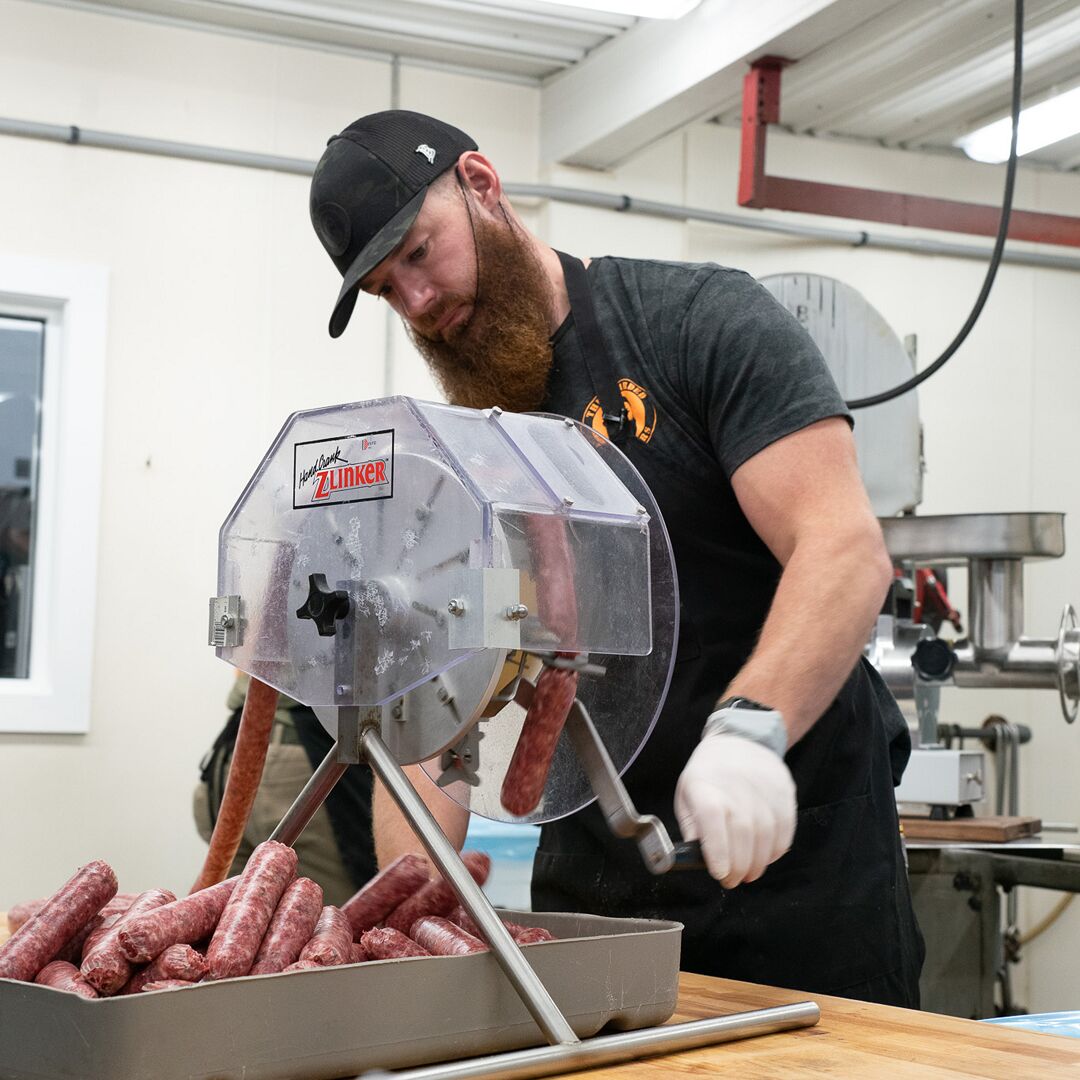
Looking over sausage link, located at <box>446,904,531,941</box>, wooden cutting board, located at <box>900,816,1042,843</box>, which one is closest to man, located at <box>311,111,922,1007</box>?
sausage link, located at <box>446,904,531,941</box>

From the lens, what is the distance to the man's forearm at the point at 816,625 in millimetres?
1305

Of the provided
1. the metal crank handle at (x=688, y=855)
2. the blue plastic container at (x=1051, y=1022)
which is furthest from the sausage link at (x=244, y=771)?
the blue plastic container at (x=1051, y=1022)

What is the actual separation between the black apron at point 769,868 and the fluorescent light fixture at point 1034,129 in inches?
109

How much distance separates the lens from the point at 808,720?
1333mm

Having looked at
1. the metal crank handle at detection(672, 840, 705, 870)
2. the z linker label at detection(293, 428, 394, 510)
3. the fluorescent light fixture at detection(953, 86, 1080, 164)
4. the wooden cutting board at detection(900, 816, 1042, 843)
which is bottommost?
the wooden cutting board at detection(900, 816, 1042, 843)

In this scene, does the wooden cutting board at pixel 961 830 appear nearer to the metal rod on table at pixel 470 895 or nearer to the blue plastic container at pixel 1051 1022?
the blue plastic container at pixel 1051 1022

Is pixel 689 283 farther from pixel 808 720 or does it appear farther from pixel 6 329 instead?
pixel 6 329

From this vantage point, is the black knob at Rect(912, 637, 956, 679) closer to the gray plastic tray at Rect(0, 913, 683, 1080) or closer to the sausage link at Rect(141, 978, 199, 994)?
the gray plastic tray at Rect(0, 913, 683, 1080)

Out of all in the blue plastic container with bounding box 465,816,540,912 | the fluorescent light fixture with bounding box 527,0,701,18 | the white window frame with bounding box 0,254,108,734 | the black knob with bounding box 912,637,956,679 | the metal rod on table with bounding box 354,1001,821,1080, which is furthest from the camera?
the white window frame with bounding box 0,254,108,734

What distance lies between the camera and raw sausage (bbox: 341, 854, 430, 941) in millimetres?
1129

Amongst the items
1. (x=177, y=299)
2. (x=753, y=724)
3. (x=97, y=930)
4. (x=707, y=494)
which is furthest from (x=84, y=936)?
(x=177, y=299)

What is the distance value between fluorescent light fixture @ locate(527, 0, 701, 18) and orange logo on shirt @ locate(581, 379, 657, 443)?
8.06 ft

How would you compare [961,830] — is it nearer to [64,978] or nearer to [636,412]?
[636,412]

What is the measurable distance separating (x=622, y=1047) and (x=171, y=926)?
333 mm
